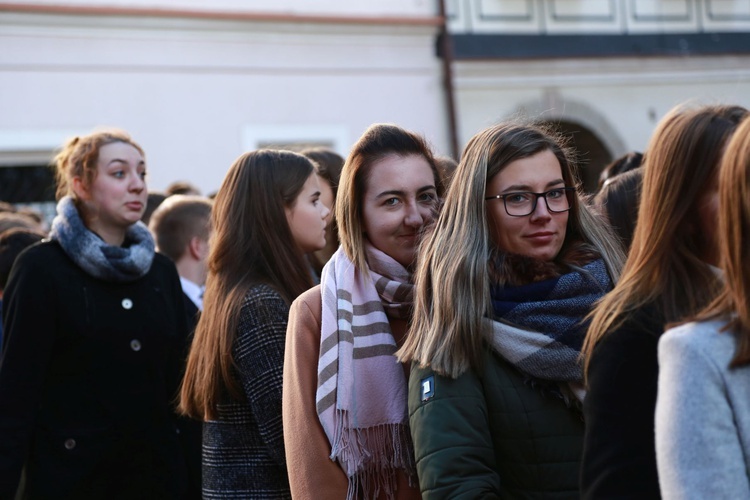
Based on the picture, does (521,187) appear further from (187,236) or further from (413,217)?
(187,236)

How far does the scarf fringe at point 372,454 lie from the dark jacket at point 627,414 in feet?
3.41

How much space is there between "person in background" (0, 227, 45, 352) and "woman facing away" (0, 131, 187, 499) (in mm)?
937

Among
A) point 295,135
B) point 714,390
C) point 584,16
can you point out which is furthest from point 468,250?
point 584,16

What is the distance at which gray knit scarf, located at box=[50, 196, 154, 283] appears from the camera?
4527 mm

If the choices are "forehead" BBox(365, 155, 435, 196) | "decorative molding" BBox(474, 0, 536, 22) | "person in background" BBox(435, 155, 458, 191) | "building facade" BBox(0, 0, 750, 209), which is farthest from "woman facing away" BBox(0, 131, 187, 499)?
"decorative molding" BBox(474, 0, 536, 22)

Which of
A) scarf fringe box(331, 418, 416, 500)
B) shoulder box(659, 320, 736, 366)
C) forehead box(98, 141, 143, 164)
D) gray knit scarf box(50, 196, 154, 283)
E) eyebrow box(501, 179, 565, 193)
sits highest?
forehead box(98, 141, 143, 164)

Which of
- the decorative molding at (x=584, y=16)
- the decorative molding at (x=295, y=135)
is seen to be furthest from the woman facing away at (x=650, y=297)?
the decorative molding at (x=584, y=16)

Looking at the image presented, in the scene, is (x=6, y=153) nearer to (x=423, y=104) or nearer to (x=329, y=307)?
(x=423, y=104)

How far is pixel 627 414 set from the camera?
2.06m

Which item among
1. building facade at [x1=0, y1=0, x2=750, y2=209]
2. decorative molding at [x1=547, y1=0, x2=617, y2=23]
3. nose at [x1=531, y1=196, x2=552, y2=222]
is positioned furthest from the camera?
decorative molding at [x1=547, y1=0, x2=617, y2=23]

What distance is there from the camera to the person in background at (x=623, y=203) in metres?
4.09

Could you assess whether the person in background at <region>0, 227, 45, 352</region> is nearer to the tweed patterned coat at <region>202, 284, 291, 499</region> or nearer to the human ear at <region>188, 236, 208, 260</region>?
the human ear at <region>188, 236, 208, 260</region>

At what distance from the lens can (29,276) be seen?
14.5ft

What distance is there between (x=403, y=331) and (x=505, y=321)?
0.56 metres
